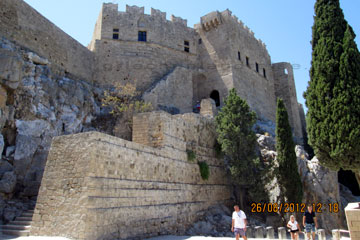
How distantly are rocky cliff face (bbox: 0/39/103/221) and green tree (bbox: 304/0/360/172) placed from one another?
10437mm

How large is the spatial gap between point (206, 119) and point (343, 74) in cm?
726

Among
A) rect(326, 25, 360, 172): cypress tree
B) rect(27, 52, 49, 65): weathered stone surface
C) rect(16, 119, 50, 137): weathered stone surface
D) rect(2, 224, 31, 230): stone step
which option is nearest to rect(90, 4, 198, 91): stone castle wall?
rect(27, 52, 49, 65): weathered stone surface

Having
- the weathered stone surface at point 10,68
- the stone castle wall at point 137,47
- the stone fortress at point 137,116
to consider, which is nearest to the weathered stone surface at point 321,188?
the stone fortress at point 137,116

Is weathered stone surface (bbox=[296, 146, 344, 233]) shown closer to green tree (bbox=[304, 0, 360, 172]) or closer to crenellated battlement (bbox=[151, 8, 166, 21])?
green tree (bbox=[304, 0, 360, 172])

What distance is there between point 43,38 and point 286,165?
50.6ft

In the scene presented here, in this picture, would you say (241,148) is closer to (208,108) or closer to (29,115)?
(208,108)

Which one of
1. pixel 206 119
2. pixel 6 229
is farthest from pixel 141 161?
pixel 206 119

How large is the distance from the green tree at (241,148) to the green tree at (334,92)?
15.7 ft

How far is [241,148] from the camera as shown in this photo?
14508 mm

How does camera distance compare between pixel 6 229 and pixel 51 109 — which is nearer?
pixel 6 229

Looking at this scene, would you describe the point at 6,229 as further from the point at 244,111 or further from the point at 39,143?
the point at 244,111

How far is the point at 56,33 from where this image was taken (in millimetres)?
19000

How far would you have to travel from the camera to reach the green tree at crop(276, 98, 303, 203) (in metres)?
14.6
